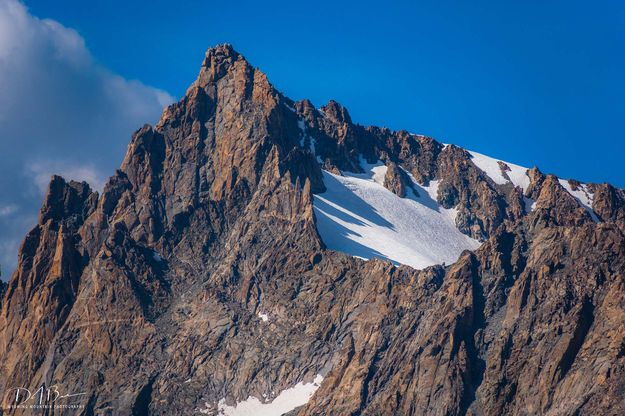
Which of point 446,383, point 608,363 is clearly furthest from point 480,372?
point 608,363

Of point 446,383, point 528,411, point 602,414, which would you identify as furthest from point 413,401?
point 602,414

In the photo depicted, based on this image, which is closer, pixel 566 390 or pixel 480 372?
pixel 566 390

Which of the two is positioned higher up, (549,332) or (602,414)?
(549,332)

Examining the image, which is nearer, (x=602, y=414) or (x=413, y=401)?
(x=602, y=414)

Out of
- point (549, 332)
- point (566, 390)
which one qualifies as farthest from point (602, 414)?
point (549, 332)

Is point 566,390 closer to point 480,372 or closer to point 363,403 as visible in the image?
point 480,372

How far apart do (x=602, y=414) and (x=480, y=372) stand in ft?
84.3

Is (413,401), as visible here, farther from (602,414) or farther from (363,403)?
(602,414)

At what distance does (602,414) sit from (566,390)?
33.1 feet

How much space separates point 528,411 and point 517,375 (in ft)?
23.5

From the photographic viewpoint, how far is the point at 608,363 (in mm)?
184750

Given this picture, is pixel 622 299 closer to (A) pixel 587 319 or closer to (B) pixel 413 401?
(A) pixel 587 319

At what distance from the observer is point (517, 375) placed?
194 metres

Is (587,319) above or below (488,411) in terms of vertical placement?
above
